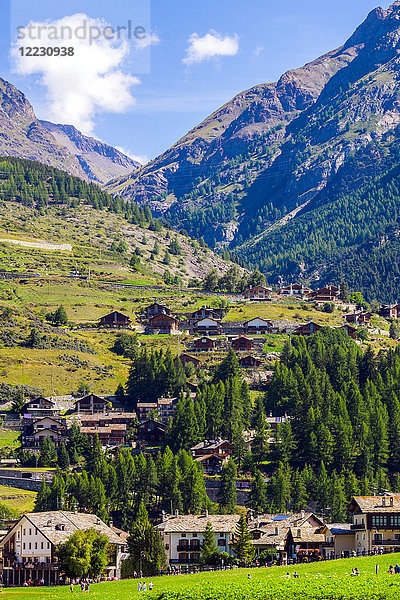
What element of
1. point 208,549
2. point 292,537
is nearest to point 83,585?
point 208,549

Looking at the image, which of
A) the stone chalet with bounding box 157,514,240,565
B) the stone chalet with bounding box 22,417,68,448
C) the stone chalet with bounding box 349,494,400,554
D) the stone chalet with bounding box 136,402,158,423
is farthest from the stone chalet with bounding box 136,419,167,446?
the stone chalet with bounding box 349,494,400,554

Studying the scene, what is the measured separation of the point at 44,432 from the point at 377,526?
6810cm

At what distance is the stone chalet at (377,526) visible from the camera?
107 metres

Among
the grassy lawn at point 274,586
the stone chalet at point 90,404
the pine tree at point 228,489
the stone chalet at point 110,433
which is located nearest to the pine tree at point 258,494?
the pine tree at point 228,489

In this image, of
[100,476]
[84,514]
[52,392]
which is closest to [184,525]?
[84,514]

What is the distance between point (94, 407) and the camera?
17412cm

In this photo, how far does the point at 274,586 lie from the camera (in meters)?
73.1

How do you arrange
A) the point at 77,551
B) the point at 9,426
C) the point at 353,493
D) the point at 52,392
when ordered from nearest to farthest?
the point at 77,551 → the point at 353,493 → the point at 9,426 → the point at 52,392

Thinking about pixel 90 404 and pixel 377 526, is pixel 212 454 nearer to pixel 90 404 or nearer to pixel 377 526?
pixel 90 404

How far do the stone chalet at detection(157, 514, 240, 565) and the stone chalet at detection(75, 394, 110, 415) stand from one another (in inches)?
2257

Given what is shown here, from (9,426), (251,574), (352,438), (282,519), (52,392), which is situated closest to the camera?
(251,574)

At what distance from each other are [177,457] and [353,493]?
82.5 ft

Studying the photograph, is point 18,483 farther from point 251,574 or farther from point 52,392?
point 251,574

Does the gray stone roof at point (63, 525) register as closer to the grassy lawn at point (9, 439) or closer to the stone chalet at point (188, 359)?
the grassy lawn at point (9, 439)
